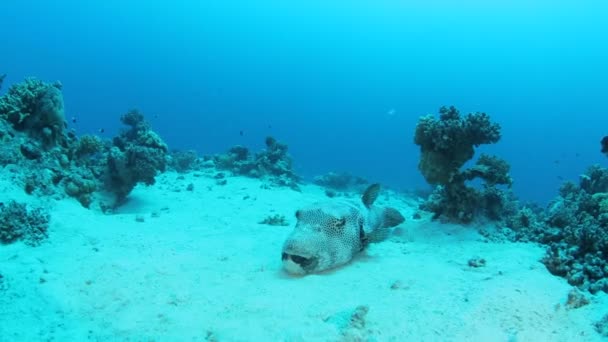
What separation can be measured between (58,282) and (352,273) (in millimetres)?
4022

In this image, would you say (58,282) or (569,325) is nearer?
(569,325)

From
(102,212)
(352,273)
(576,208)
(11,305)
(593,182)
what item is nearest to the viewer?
(11,305)

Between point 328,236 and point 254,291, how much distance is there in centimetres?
145

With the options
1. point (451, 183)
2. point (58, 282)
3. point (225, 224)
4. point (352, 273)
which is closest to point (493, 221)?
point (451, 183)

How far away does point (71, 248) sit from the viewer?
6402 millimetres

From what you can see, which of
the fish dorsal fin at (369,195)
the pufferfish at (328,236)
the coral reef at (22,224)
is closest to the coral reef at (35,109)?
the coral reef at (22,224)

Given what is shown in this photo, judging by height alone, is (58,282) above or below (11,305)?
above

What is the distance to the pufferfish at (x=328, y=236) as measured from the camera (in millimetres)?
5742

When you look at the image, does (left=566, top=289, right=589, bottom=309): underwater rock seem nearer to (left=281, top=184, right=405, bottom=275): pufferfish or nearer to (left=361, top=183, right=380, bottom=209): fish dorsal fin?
(left=281, top=184, right=405, bottom=275): pufferfish

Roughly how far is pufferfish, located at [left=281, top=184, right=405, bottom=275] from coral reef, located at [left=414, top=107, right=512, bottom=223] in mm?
2188

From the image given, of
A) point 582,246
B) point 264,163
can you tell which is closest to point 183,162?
point 264,163

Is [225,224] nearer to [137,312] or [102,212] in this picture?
[102,212]

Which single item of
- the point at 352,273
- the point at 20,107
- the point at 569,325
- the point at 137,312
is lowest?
the point at 569,325

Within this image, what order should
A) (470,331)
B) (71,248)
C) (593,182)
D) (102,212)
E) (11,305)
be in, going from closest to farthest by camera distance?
(470,331), (11,305), (71,248), (102,212), (593,182)
